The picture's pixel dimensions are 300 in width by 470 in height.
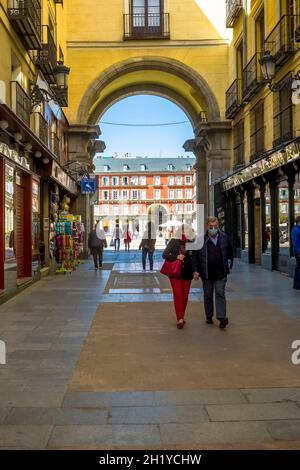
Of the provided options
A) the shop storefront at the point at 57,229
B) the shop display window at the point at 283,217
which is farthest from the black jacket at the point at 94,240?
the shop display window at the point at 283,217

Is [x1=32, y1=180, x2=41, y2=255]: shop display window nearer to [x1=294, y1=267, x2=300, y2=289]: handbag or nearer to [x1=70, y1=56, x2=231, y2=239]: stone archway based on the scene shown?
[x1=294, y1=267, x2=300, y2=289]: handbag

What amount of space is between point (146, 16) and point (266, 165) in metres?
11.8

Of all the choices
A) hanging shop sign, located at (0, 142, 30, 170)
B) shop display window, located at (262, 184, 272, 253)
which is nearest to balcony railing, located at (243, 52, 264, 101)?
shop display window, located at (262, 184, 272, 253)

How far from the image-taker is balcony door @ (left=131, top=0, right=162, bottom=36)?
25125mm

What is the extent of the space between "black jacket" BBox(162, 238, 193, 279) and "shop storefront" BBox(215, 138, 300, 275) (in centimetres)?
636

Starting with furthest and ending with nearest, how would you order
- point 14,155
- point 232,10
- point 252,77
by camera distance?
point 232,10, point 252,77, point 14,155

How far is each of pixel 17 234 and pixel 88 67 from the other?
1405 centimetres

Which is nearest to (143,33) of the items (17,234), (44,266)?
(44,266)

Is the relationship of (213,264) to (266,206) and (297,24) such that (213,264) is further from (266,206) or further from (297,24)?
(266,206)

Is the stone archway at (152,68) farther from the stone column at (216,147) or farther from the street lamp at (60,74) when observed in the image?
the street lamp at (60,74)

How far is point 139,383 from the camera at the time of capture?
544cm

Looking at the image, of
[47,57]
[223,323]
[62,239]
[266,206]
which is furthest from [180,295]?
[266,206]
